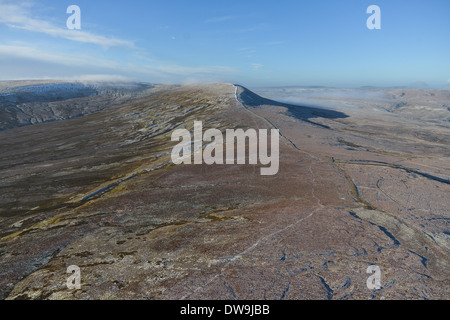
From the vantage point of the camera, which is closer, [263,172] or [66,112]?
[263,172]

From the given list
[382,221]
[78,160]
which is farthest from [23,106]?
[382,221]

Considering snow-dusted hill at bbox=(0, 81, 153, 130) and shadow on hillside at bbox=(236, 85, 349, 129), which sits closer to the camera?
shadow on hillside at bbox=(236, 85, 349, 129)

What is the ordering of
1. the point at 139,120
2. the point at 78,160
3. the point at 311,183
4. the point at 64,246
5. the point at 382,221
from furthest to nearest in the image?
the point at 139,120, the point at 78,160, the point at 311,183, the point at 64,246, the point at 382,221

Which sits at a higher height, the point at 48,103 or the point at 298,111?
the point at 48,103

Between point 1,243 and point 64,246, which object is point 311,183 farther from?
point 1,243

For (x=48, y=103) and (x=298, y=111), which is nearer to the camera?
(x=298, y=111)

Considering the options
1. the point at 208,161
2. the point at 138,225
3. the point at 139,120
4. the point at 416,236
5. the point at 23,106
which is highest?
the point at 23,106

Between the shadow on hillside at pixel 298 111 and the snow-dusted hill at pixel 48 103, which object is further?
the snow-dusted hill at pixel 48 103
